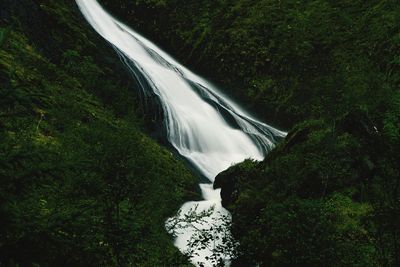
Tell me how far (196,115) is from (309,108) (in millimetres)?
6699

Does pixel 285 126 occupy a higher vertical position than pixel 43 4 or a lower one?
higher

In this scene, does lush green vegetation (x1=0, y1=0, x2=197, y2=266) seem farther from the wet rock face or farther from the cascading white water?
the cascading white water

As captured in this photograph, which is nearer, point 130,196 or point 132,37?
point 130,196

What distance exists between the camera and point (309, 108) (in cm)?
2592

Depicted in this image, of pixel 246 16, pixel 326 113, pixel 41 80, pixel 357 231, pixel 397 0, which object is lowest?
pixel 41 80

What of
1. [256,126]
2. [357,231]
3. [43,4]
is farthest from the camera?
[256,126]

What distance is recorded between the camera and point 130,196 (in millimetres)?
6531

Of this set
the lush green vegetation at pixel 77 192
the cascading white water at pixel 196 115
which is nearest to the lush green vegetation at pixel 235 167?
the lush green vegetation at pixel 77 192

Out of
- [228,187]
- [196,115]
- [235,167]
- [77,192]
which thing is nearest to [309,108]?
[196,115]

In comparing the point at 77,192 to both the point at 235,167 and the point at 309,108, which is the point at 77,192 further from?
the point at 309,108

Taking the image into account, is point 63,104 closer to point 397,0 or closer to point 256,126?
point 256,126

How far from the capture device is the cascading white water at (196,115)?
21.8m

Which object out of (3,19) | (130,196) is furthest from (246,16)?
(130,196)

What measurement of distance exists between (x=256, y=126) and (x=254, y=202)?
1441 centimetres
